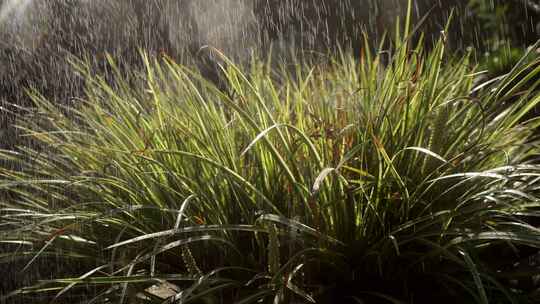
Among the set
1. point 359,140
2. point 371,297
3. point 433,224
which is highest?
point 359,140

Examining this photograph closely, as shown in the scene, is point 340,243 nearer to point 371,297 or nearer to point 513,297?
point 371,297

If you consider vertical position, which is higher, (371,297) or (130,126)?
(130,126)

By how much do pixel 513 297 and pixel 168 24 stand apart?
247 inches

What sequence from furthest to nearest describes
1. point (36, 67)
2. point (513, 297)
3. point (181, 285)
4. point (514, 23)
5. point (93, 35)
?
1. point (93, 35)
2. point (36, 67)
3. point (514, 23)
4. point (181, 285)
5. point (513, 297)

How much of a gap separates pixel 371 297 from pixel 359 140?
1.54 feet

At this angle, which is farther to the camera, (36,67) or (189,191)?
(36,67)

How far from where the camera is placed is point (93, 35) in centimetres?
705

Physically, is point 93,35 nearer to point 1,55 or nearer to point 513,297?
point 1,55

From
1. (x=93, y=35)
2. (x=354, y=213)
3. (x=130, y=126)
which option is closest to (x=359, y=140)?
(x=354, y=213)

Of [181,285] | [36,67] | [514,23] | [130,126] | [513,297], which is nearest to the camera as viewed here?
[513,297]

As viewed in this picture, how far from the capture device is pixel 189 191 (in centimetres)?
221

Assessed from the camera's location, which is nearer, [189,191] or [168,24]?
[189,191]

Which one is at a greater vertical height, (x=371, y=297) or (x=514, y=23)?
(x=514, y=23)

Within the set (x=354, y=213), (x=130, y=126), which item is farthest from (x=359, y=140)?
(x=130, y=126)
